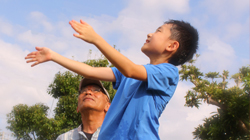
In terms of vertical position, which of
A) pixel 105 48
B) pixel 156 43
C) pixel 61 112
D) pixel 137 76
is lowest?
pixel 137 76

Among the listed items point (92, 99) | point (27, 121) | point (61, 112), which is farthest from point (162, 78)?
point (27, 121)

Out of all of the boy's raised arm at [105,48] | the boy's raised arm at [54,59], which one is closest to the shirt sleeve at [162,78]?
the boy's raised arm at [105,48]

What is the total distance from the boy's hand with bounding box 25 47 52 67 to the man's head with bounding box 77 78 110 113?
6.10 feet

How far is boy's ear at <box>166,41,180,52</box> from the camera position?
2.21 meters

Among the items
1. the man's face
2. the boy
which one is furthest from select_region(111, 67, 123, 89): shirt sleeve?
the man's face

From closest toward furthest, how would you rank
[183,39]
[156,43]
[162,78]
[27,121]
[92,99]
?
[162,78]
[156,43]
[183,39]
[92,99]
[27,121]

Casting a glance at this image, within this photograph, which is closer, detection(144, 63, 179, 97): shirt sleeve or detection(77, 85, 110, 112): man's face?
detection(144, 63, 179, 97): shirt sleeve

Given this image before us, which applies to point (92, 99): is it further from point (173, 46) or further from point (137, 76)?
point (137, 76)

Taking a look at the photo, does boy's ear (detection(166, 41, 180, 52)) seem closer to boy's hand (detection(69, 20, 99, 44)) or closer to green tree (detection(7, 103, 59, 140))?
boy's hand (detection(69, 20, 99, 44))

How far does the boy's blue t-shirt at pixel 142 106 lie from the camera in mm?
1840

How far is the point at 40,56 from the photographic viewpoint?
1778mm

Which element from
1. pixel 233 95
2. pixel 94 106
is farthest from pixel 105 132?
pixel 233 95

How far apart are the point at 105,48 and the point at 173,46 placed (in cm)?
76

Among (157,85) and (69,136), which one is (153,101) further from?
(69,136)
